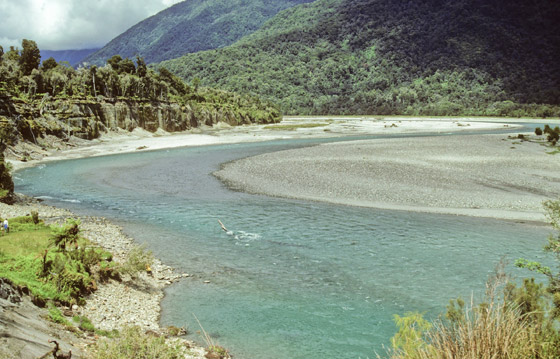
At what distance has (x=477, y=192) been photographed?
95.9 ft

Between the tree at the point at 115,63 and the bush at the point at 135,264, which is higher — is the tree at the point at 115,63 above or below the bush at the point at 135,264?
above

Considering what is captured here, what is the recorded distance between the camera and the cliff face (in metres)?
54.7

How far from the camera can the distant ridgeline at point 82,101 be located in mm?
56688

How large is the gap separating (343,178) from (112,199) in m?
19.3

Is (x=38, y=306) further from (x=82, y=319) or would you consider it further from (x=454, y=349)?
(x=454, y=349)

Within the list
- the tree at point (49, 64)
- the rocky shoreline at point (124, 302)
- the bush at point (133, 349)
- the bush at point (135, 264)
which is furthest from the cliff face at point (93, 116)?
the bush at point (133, 349)

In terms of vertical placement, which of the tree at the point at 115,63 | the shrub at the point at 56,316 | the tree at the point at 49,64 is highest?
the tree at the point at 115,63

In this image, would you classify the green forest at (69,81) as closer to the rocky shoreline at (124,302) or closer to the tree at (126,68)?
the tree at (126,68)

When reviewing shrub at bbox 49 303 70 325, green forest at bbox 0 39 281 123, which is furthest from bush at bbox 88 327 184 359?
green forest at bbox 0 39 281 123

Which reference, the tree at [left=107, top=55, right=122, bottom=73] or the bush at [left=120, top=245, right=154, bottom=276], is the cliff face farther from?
the bush at [left=120, top=245, right=154, bottom=276]

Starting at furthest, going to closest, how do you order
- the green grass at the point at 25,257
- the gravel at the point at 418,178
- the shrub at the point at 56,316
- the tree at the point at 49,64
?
the tree at the point at 49,64 < the gravel at the point at 418,178 < the green grass at the point at 25,257 < the shrub at the point at 56,316

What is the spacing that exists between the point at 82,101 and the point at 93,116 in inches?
116

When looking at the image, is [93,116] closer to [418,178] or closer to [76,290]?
[418,178]

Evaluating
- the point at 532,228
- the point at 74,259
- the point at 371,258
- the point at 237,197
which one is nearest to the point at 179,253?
the point at 74,259
